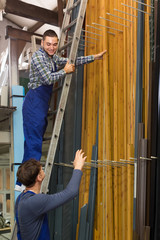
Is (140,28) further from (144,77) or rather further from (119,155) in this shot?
(119,155)

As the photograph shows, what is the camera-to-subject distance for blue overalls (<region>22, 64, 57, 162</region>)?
3416 millimetres

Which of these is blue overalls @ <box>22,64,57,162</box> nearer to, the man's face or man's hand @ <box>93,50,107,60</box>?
the man's face

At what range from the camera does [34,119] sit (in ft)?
11.3

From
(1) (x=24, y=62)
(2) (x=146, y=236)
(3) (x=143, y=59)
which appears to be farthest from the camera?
(1) (x=24, y=62)

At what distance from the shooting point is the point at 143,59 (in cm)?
273

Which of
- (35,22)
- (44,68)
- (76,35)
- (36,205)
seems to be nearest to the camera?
(36,205)

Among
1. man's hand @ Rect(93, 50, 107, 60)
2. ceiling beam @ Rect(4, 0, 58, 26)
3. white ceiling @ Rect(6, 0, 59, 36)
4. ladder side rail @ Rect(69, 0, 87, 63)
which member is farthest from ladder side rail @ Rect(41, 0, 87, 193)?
white ceiling @ Rect(6, 0, 59, 36)

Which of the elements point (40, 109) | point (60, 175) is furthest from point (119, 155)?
point (60, 175)

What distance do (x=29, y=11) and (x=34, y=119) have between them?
3176 mm

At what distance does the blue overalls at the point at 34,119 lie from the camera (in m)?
3.42

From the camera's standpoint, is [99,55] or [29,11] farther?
[29,11]

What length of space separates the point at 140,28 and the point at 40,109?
1367 millimetres

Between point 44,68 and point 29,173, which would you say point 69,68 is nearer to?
point 44,68

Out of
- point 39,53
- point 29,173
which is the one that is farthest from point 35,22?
point 29,173
